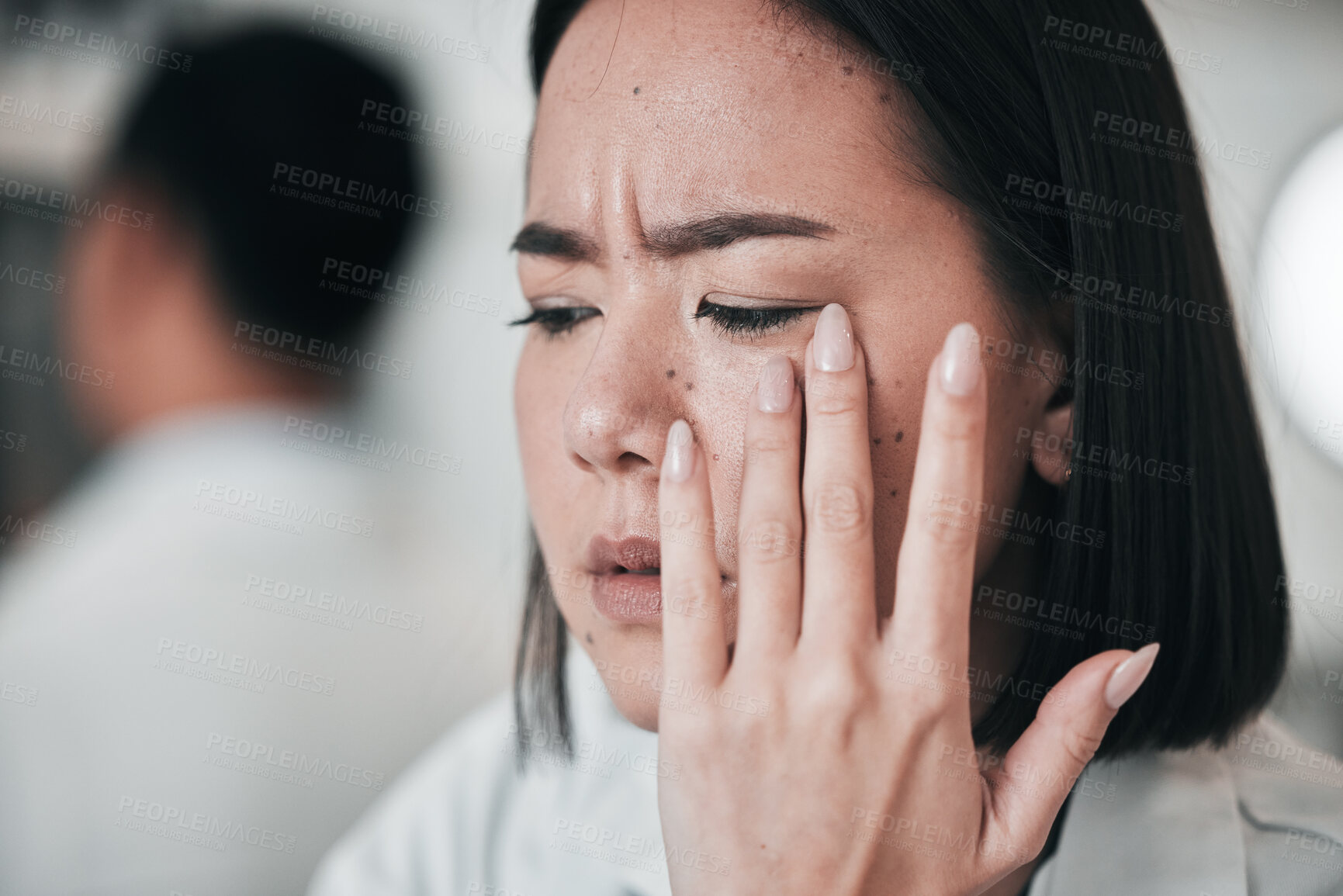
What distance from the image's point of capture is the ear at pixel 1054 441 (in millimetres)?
896

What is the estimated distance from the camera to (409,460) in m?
1.95

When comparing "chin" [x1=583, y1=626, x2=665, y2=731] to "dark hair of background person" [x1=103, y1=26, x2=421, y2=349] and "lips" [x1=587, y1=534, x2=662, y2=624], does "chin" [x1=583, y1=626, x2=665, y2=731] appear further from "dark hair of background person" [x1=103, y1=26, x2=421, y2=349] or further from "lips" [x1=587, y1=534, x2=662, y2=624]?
"dark hair of background person" [x1=103, y1=26, x2=421, y2=349]

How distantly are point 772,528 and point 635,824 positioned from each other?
67 cm

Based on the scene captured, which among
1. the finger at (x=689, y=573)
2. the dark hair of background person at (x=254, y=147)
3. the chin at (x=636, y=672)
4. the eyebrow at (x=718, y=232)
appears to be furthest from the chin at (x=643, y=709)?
the dark hair of background person at (x=254, y=147)

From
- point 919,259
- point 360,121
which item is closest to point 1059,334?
point 919,259

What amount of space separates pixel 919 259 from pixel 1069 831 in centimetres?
66

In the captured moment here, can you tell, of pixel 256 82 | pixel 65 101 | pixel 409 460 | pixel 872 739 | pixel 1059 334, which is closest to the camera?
pixel 872 739

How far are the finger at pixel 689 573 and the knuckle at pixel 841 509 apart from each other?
0.33 feet

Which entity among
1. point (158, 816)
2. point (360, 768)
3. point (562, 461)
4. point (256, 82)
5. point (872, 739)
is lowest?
point (360, 768)

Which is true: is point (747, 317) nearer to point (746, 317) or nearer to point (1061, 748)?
point (746, 317)

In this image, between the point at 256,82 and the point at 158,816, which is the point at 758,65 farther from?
the point at 158,816

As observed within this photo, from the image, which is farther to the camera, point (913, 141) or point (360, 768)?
point (360, 768)

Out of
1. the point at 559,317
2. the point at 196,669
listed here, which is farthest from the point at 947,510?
the point at 196,669

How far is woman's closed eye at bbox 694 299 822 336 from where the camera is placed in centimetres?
78
